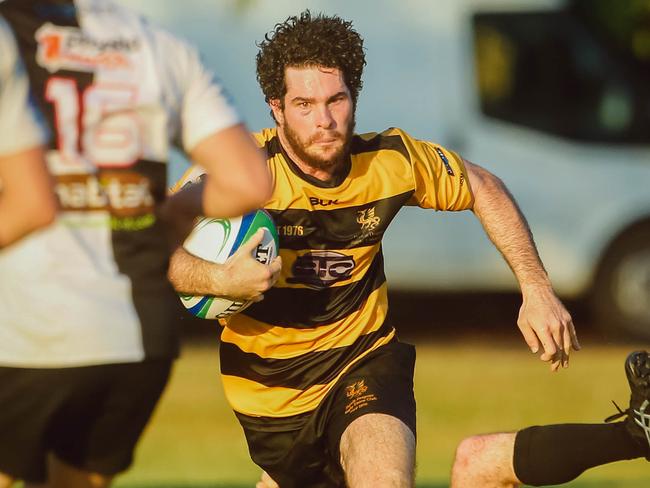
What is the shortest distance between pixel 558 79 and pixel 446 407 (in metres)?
3.72

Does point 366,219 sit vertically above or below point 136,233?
below

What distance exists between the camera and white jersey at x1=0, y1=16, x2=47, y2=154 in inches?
139

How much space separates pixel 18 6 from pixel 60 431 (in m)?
1.07

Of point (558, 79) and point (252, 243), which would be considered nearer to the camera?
point (252, 243)

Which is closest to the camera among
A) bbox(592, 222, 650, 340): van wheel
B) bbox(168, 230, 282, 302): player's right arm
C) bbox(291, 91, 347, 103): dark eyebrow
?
bbox(168, 230, 282, 302): player's right arm

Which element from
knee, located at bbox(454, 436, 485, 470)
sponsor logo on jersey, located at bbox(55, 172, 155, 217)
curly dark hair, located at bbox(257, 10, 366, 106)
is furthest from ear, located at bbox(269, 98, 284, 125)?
sponsor logo on jersey, located at bbox(55, 172, 155, 217)

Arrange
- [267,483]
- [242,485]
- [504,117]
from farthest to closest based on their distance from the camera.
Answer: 1. [504,117]
2. [242,485]
3. [267,483]

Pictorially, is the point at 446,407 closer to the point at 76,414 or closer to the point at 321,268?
the point at 321,268

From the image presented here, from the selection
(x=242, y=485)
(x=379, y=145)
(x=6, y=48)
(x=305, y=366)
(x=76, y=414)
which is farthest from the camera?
(x=242, y=485)

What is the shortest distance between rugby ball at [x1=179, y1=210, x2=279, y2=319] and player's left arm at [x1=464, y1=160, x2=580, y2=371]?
0.92 meters

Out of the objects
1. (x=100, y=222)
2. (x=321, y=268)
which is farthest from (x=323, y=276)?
(x=100, y=222)

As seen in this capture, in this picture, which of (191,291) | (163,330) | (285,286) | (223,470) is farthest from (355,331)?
(223,470)

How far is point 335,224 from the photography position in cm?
561

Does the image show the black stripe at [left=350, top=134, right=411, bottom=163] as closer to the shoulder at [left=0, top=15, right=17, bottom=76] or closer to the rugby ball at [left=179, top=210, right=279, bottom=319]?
the rugby ball at [left=179, top=210, right=279, bottom=319]
